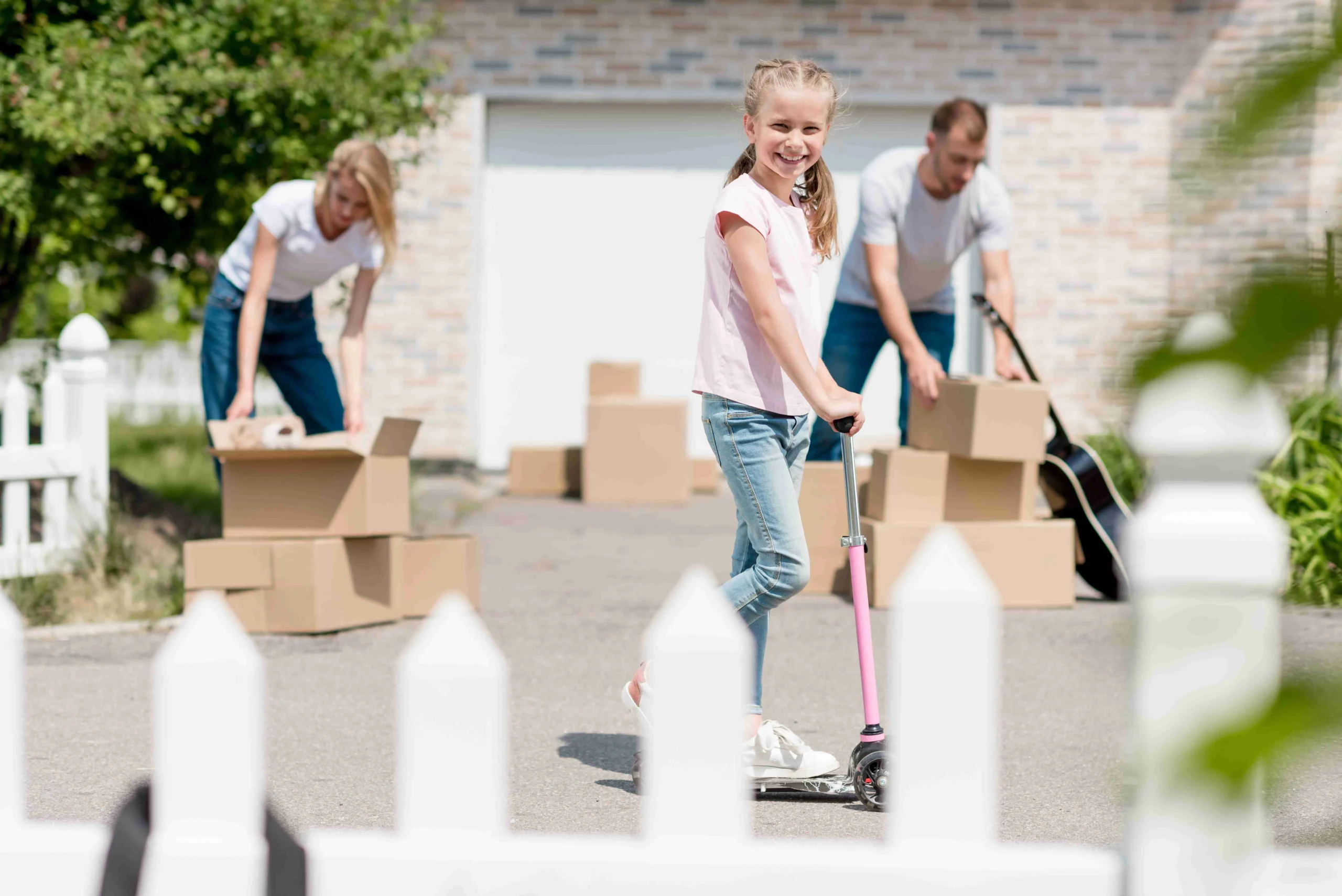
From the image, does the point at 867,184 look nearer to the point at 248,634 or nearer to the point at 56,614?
the point at 248,634

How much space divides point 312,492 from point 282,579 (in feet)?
1.03

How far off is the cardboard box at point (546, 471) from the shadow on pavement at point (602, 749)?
557 cm

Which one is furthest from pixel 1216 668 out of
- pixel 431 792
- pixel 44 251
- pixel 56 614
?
pixel 44 251

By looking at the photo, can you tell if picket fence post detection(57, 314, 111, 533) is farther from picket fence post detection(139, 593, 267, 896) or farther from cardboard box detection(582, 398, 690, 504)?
picket fence post detection(139, 593, 267, 896)

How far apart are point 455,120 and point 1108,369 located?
1015 cm

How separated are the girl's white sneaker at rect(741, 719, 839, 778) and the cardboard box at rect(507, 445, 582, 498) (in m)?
6.23

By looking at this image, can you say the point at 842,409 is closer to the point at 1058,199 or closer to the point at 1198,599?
the point at 1198,599

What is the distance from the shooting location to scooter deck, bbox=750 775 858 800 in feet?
10.5

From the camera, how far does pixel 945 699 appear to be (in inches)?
59.4

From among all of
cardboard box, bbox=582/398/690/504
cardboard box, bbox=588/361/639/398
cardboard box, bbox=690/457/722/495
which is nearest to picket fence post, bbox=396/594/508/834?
cardboard box, bbox=582/398/690/504

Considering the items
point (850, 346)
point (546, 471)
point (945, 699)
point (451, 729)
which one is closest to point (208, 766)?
point (451, 729)

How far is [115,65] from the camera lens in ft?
18.3

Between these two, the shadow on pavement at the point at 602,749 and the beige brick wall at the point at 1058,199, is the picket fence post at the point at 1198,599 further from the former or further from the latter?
the beige brick wall at the point at 1058,199

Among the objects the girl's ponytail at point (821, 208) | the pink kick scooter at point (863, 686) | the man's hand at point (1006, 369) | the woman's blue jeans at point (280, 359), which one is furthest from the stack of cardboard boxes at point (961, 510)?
the pink kick scooter at point (863, 686)
